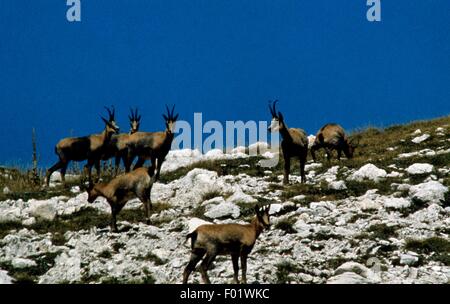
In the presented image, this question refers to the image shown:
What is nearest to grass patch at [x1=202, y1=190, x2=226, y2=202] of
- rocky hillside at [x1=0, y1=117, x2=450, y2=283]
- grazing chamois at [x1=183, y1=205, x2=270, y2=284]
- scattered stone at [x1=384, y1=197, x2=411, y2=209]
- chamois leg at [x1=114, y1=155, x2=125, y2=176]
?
rocky hillside at [x1=0, y1=117, x2=450, y2=283]

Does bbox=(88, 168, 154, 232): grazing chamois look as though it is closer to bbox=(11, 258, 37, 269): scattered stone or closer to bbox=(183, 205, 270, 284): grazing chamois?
bbox=(11, 258, 37, 269): scattered stone

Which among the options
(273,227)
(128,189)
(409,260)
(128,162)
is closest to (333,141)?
(128,162)

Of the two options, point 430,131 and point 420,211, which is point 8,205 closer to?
point 420,211

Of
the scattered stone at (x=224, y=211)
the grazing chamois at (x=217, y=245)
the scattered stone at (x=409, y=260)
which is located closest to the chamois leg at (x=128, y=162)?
the scattered stone at (x=224, y=211)

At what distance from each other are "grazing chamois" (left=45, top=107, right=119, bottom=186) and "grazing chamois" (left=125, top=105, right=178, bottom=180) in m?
1.05

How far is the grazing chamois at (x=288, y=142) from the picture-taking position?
1855 cm

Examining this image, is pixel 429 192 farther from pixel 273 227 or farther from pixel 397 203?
pixel 273 227

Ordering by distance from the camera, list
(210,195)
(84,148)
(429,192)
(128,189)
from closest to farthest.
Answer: (128,189) < (429,192) < (210,195) < (84,148)

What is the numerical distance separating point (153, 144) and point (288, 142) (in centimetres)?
423

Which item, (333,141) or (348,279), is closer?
(348,279)

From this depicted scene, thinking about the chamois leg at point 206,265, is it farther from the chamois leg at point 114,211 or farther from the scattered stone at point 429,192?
the scattered stone at point 429,192

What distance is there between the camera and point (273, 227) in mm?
14039
